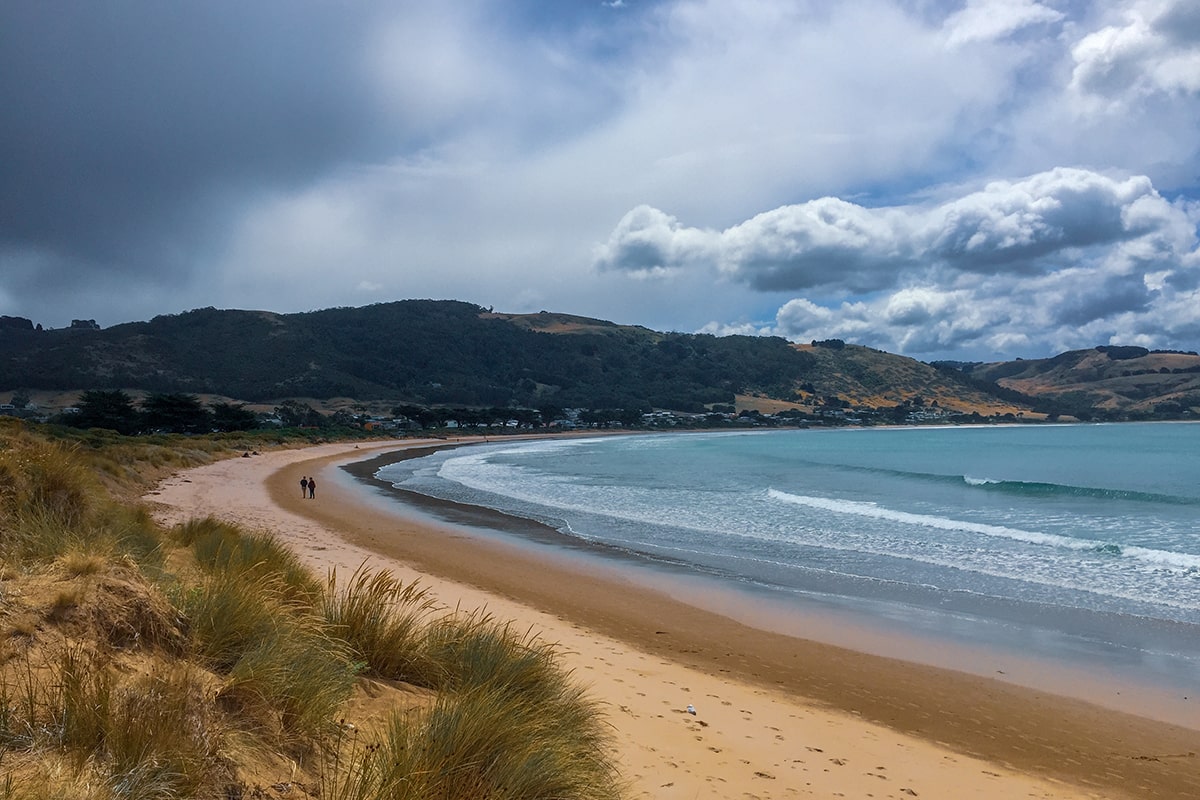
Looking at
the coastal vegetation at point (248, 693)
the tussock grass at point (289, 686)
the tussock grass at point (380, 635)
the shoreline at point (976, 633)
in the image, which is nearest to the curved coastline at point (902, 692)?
the shoreline at point (976, 633)

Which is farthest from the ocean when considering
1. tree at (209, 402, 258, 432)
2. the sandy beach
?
tree at (209, 402, 258, 432)

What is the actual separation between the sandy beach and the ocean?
2.06 metres

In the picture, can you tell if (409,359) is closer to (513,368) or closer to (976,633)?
(513,368)

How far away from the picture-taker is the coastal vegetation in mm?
2848

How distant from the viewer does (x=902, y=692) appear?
7984mm

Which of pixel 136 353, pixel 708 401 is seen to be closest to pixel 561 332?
pixel 708 401

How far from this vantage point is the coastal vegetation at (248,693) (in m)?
2.85

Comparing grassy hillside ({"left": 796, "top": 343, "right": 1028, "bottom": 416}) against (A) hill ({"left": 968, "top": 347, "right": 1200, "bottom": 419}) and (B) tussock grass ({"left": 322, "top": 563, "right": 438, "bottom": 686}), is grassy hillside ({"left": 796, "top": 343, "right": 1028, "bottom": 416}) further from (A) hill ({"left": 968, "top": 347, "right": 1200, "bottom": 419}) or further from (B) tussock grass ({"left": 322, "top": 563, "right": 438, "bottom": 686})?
(B) tussock grass ({"left": 322, "top": 563, "right": 438, "bottom": 686})

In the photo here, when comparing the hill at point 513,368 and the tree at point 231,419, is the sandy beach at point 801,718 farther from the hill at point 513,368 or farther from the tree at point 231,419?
the hill at point 513,368

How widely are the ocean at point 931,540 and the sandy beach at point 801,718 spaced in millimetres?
2062

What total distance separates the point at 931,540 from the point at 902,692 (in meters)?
11.2

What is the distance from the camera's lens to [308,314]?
153 meters

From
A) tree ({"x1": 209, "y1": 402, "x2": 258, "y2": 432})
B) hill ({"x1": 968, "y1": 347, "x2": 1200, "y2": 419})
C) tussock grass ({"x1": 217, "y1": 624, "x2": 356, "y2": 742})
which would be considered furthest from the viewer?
hill ({"x1": 968, "y1": 347, "x2": 1200, "y2": 419})

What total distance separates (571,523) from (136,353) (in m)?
→ 105
